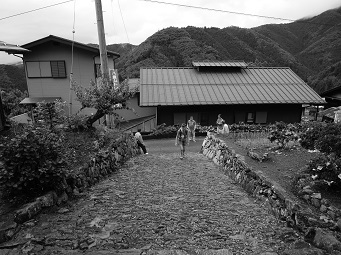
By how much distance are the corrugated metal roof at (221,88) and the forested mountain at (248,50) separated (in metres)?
28.3

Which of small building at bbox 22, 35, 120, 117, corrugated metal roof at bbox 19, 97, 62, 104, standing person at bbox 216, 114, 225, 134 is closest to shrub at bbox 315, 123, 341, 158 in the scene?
standing person at bbox 216, 114, 225, 134

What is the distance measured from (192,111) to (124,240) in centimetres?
1684

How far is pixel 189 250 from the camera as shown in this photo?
3980mm

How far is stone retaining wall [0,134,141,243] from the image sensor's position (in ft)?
14.1

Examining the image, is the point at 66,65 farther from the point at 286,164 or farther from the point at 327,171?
the point at 327,171

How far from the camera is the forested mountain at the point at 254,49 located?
61.8 metres

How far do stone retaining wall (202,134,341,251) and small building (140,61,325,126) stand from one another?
1108 centimetres

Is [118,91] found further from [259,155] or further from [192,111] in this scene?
[192,111]

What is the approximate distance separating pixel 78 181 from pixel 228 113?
16.4 metres

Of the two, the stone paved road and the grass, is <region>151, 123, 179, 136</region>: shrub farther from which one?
the stone paved road

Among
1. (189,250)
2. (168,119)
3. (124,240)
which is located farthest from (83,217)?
(168,119)

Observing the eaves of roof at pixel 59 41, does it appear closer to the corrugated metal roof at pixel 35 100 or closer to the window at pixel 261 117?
the corrugated metal roof at pixel 35 100

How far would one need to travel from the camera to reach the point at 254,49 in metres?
81.9

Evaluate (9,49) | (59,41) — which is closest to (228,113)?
(59,41)
